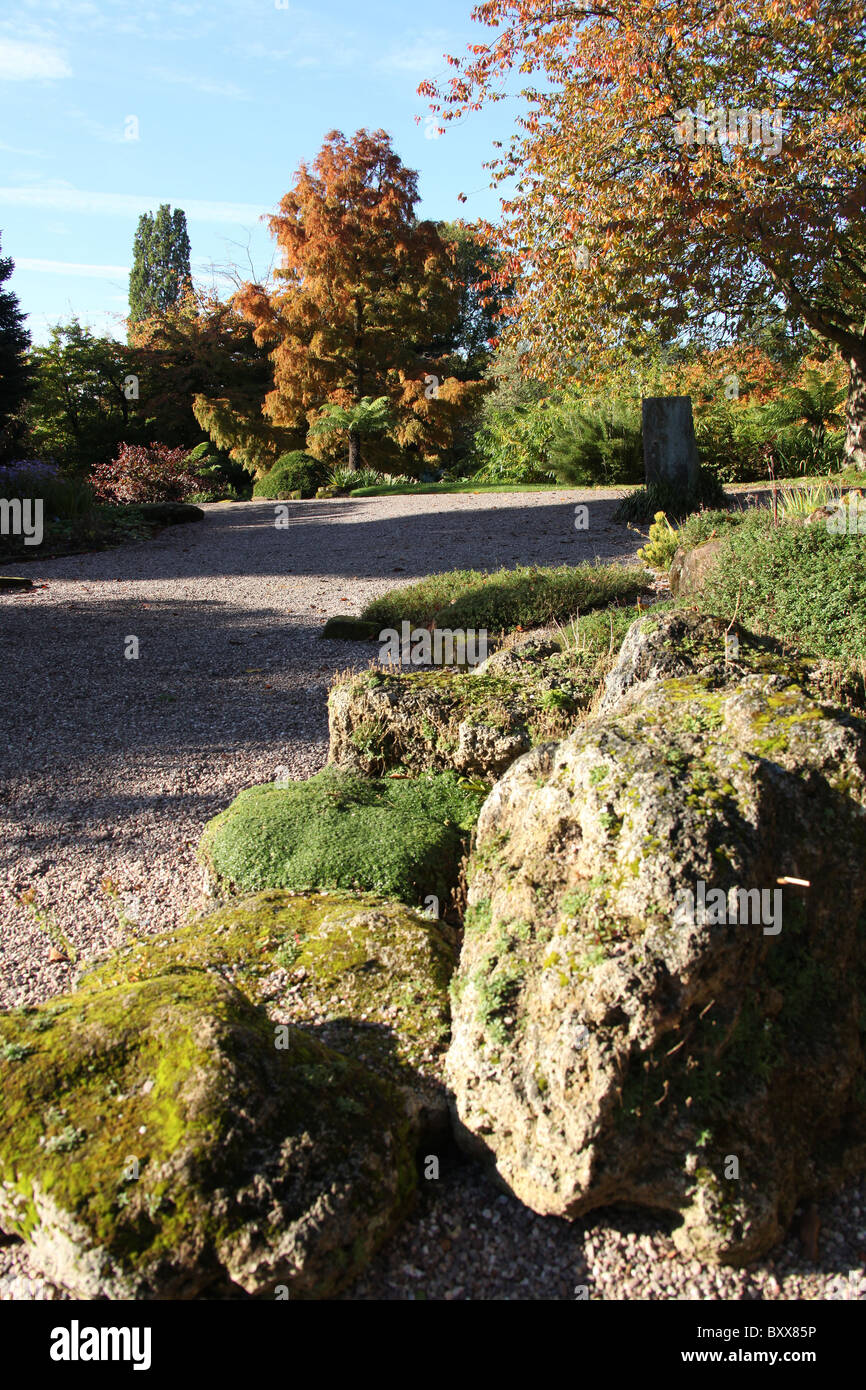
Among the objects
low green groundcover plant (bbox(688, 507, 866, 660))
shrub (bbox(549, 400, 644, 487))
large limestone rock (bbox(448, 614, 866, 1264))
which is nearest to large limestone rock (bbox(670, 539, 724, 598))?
low green groundcover plant (bbox(688, 507, 866, 660))

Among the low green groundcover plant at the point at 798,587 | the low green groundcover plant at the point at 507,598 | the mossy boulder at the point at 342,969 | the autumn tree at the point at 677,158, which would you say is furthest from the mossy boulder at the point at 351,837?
the autumn tree at the point at 677,158

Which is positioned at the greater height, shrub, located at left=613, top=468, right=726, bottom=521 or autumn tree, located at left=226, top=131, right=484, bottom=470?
autumn tree, located at left=226, top=131, right=484, bottom=470

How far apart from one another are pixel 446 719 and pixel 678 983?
2820 mm

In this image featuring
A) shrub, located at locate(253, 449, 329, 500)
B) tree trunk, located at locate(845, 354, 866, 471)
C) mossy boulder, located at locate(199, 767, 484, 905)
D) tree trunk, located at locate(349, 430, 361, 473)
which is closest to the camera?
mossy boulder, located at locate(199, 767, 484, 905)

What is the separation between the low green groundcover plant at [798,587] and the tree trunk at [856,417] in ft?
26.7

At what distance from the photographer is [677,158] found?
11688 millimetres

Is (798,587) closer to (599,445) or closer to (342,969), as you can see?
(342,969)

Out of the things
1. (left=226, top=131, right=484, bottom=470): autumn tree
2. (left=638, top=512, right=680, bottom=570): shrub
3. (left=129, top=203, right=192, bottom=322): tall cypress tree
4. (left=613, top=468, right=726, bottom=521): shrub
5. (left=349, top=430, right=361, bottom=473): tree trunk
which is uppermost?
(left=129, top=203, right=192, bottom=322): tall cypress tree

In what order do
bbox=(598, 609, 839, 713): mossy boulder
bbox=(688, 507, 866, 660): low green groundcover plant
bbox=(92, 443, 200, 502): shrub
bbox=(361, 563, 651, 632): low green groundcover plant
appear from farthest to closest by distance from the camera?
bbox=(92, 443, 200, 502): shrub < bbox=(361, 563, 651, 632): low green groundcover plant < bbox=(688, 507, 866, 660): low green groundcover plant < bbox=(598, 609, 839, 713): mossy boulder

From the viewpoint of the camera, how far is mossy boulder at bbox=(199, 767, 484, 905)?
167 inches

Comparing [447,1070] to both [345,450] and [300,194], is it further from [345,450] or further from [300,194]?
[300,194]

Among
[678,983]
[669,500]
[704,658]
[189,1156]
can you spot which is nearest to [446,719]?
[704,658]

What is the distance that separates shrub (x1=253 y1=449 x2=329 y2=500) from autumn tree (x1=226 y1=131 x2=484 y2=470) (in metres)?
0.92

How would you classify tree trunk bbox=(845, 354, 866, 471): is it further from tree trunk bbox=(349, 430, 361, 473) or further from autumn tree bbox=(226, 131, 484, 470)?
tree trunk bbox=(349, 430, 361, 473)
